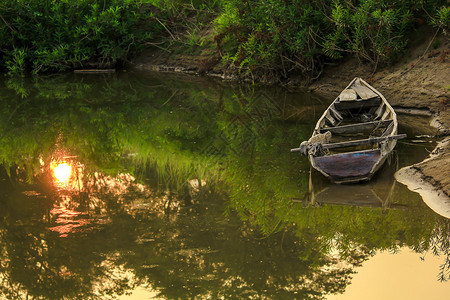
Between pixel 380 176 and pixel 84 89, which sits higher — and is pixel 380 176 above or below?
above

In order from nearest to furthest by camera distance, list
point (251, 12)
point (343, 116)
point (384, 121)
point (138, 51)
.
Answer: point (384, 121) < point (343, 116) < point (251, 12) < point (138, 51)

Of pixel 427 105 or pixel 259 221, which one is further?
pixel 427 105

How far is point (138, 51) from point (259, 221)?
1624cm

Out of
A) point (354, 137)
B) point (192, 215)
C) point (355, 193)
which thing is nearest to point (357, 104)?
point (354, 137)

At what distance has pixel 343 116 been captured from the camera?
1231 cm

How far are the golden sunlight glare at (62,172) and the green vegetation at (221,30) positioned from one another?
7677mm

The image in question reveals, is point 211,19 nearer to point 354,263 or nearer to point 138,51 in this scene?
point 138,51

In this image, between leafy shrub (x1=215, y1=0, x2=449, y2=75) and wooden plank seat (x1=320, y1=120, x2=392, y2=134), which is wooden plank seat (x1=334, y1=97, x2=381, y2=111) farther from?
leafy shrub (x1=215, y1=0, x2=449, y2=75)

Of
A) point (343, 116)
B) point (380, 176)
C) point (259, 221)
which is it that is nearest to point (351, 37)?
point (343, 116)

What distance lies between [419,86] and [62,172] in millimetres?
7865

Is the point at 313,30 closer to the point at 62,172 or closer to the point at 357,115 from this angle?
the point at 357,115

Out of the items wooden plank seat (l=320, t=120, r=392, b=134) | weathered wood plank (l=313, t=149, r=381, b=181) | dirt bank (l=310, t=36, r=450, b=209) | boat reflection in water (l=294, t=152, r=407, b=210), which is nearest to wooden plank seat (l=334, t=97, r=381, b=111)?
dirt bank (l=310, t=36, r=450, b=209)

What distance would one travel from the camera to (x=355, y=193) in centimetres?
818

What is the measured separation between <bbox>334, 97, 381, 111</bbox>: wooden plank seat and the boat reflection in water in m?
3.29
